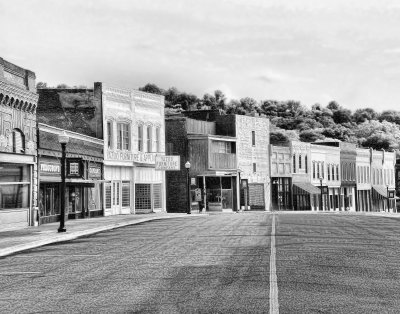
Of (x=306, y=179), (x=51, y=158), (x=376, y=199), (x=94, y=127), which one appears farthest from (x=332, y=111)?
(x=51, y=158)

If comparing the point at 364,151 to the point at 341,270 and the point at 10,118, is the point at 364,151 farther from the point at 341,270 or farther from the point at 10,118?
the point at 341,270

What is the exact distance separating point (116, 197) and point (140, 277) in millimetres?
34410

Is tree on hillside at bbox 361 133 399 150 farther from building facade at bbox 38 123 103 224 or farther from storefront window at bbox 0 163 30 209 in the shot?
storefront window at bbox 0 163 30 209

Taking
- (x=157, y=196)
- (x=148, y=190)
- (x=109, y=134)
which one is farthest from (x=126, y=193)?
(x=109, y=134)

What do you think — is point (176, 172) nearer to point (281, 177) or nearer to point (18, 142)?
point (281, 177)

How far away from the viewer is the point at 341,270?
1509 centimetres

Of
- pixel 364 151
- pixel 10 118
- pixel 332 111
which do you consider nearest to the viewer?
pixel 10 118

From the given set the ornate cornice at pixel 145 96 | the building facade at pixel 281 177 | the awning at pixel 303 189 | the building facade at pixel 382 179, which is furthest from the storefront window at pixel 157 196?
the building facade at pixel 382 179

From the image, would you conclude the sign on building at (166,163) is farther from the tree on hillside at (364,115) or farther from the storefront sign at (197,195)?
the tree on hillside at (364,115)

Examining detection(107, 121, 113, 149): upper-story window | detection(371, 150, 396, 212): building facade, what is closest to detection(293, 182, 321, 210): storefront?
detection(371, 150, 396, 212): building facade

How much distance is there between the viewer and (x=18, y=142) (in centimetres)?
3123

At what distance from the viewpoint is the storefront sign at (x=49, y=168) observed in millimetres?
33947

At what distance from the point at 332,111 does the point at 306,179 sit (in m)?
103

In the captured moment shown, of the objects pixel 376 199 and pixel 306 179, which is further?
pixel 376 199
